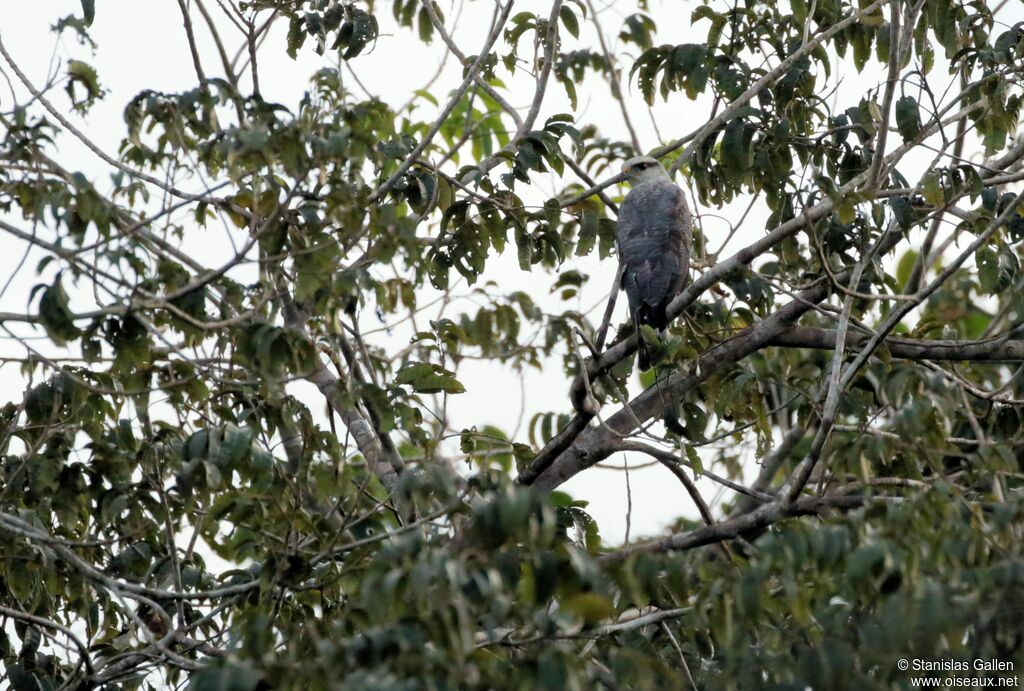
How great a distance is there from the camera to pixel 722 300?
6.15 metres

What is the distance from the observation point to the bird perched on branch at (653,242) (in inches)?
260

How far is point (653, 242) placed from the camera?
6.96 metres

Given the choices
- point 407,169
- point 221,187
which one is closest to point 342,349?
point 407,169

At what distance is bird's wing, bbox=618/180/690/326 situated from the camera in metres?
6.67

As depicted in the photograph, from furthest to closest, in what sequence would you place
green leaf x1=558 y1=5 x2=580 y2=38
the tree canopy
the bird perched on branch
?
the bird perched on branch
green leaf x1=558 y1=5 x2=580 y2=38
the tree canopy

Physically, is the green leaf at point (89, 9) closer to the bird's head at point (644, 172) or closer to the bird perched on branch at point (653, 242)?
the bird perched on branch at point (653, 242)

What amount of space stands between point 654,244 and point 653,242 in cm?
3

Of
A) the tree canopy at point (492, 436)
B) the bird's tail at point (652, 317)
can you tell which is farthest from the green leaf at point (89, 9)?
the bird's tail at point (652, 317)

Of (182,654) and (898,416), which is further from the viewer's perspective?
(182,654)

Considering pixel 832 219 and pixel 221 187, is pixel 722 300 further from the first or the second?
pixel 221 187

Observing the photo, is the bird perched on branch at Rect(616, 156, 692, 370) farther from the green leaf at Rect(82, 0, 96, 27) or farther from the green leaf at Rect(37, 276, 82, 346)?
the green leaf at Rect(37, 276, 82, 346)

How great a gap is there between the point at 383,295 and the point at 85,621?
185cm

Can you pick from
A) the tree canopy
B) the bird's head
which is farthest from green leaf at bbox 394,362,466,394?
the bird's head

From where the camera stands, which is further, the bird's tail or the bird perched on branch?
the bird perched on branch
